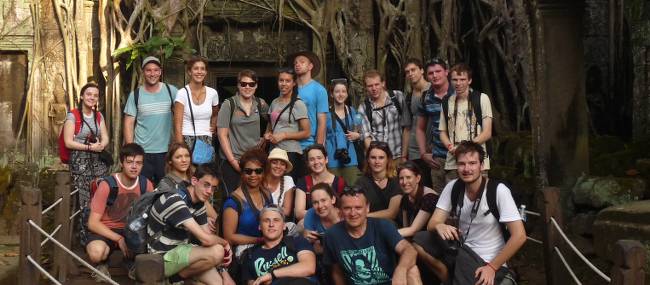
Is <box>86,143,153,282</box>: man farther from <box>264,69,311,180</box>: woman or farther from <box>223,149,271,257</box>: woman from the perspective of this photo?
<box>264,69,311,180</box>: woman

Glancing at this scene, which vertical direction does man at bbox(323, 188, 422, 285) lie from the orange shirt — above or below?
below

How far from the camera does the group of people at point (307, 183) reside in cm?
695

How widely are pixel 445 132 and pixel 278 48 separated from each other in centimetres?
535

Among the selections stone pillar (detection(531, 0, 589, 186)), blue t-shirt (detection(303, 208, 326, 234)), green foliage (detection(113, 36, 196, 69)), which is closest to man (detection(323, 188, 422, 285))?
blue t-shirt (detection(303, 208, 326, 234))

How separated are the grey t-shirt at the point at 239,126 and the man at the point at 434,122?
138 centimetres

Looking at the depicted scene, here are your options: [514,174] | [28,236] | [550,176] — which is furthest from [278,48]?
[28,236]

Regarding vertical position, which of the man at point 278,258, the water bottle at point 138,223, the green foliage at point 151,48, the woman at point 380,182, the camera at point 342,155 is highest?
the green foliage at point 151,48

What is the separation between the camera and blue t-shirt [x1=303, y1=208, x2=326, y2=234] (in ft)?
25.1

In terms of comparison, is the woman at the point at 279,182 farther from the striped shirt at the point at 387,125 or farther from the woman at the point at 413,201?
the striped shirt at the point at 387,125

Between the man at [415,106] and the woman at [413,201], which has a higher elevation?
the man at [415,106]

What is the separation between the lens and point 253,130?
8875 millimetres

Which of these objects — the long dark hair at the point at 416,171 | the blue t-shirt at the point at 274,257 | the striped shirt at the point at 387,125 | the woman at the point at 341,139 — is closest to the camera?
the blue t-shirt at the point at 274,257

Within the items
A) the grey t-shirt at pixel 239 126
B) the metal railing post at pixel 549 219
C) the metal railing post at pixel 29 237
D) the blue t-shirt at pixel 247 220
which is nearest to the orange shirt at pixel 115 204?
the metal railing post at pixel 29 237

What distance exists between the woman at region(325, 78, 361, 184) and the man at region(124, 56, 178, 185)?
1406 millimetres
